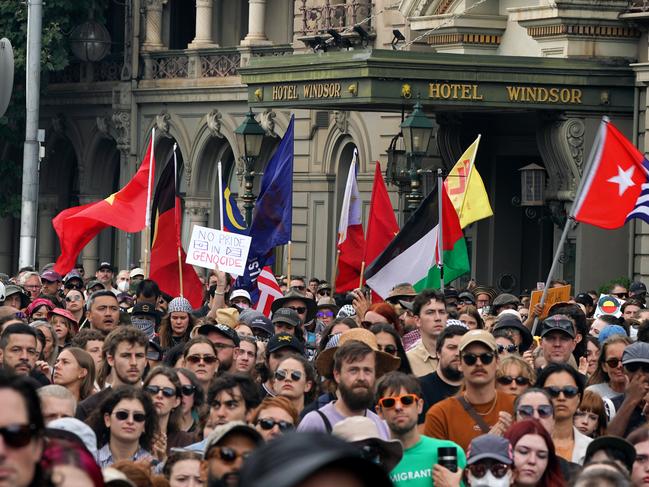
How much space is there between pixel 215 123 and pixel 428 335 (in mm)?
23344

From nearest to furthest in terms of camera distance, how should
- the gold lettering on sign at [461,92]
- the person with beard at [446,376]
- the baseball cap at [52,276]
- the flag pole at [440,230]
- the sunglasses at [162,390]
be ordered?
the sunglasses at [162,390] → the person with beard at [446,376] → the flag pole at [440,230] → the baseball cap at [52,276] → the gold lettering on sign at [461,92]

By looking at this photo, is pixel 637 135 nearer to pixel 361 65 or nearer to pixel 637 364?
pixel 361 65

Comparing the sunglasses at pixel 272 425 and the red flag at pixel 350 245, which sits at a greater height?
the red flag at pixel 350 245

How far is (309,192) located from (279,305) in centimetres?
1511

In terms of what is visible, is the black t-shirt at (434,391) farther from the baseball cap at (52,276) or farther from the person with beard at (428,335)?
the baseball cap at (52,276)

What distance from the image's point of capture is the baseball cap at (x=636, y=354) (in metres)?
10.6

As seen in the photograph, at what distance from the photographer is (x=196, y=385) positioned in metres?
10.6

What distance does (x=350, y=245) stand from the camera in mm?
20344

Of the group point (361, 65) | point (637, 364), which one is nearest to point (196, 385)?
point (637, 364)

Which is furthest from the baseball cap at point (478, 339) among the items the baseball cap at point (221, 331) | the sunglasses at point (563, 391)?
the baseball cap at point (221, 331)

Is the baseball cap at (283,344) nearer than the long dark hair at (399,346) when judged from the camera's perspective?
No

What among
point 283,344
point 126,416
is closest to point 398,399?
point 126,416

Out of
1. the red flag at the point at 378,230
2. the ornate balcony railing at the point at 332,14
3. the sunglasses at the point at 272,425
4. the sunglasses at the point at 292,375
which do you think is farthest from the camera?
the ornate balcony railing at the point at 332,14

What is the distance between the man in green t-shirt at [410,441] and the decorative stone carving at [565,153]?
52.6 ft
